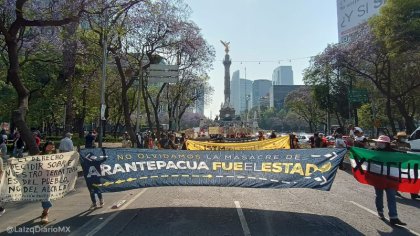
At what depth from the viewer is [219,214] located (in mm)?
8781

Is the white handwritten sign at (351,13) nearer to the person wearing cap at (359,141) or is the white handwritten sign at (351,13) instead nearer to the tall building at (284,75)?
the tall building at (284,75)

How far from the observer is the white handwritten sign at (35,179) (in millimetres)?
7998

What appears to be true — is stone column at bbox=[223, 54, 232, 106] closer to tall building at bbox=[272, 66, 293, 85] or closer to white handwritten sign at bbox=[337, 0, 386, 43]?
white handwritten sign at bbox=[337, 0, 386, 43]

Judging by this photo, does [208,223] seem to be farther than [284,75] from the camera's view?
No

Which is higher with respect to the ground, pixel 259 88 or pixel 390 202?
pixel 259 88

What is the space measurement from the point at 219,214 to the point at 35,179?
12.8ft

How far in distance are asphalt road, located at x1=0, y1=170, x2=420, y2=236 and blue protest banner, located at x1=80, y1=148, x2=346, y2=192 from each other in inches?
25.5

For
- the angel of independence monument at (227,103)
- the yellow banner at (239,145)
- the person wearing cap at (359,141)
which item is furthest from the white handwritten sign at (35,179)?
the angel of independence monument at (227,103)

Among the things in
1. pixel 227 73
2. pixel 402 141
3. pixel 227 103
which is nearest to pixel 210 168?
pixel 402 141

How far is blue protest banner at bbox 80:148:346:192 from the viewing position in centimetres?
904

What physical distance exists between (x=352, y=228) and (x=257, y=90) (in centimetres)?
17053
